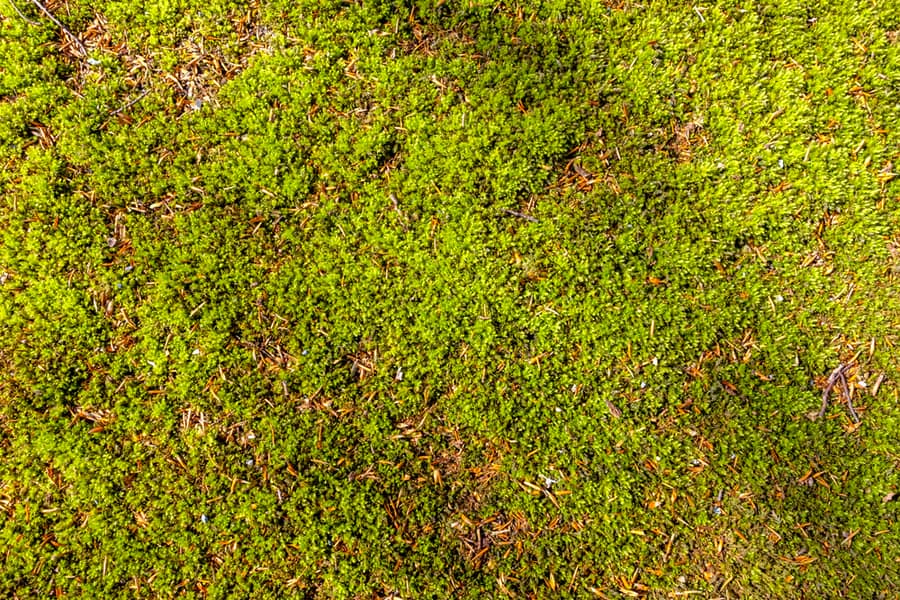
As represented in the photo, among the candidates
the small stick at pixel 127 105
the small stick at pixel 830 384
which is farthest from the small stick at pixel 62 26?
the small stick at pixel 830 384

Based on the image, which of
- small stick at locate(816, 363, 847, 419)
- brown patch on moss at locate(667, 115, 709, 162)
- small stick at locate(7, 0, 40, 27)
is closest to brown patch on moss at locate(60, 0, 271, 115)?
small stick at locate(7, 0, 40, 27)

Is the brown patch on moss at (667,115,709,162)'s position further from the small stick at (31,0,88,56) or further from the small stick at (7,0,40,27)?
the small stick at (7,0,40,27)

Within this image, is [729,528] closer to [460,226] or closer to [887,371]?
[887,371]

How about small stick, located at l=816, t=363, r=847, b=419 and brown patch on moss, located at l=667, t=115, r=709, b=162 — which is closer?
small stick, located at l=816, t=363, r=847, b=419

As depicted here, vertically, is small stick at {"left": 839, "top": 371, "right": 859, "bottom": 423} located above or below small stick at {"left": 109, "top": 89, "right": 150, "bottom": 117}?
below

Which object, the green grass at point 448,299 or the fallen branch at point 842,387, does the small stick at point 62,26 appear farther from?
the fallen branch at point 842,387

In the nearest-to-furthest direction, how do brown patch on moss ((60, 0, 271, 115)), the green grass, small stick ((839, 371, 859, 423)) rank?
the green grass
small stick ((839, 371, 859, 423))
brown patch on moss ((60, 0, 271, 115))

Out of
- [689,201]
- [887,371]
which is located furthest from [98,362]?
[887,371]
